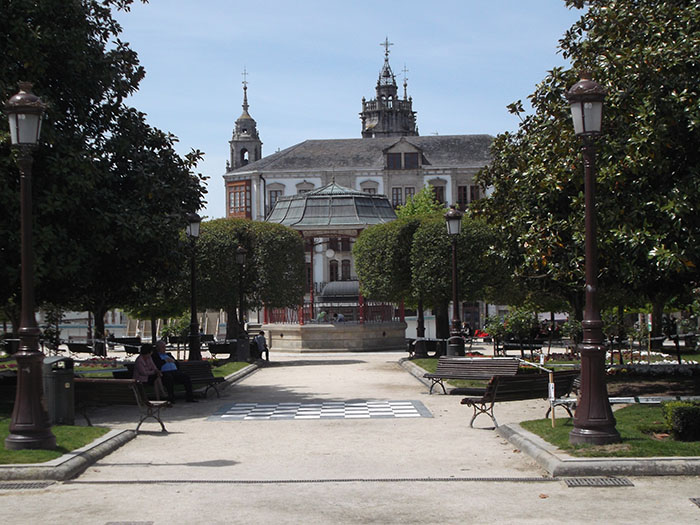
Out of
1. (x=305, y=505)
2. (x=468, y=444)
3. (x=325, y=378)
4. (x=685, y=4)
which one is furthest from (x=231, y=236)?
(x=305, y=505)

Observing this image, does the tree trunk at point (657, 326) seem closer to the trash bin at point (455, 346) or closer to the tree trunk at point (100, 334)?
the trash bin at point (455, 346)

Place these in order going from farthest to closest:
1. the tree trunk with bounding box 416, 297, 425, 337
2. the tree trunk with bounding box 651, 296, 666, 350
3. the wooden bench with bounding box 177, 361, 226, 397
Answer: the tree trunk with bounding box 416, 297, 425, 337 < the tree trunk with bounding box 651, 296, 666, 350 < the wooden bench with bounding box 177, 361, 226, 397

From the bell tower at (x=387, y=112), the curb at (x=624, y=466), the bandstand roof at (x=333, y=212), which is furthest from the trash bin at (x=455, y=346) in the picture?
the bell tower at (x=387, y=112)

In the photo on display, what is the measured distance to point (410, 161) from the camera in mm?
82750

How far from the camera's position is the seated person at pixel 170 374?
57.1 ft

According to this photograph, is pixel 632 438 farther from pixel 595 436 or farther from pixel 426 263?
pixel 426 263

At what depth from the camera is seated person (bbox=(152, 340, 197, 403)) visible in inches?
685

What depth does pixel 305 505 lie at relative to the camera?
838 cm

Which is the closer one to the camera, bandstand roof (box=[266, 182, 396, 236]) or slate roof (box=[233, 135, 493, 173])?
bandstand roof (box=[266, 182, 396, 236])

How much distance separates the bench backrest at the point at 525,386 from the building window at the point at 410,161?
68077 millimetres

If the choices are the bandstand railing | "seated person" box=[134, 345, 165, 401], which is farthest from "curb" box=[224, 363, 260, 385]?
the bandstand railing

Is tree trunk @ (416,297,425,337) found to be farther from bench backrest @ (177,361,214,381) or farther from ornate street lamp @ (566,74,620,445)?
ornate street lamp @ (566,74,620,445)

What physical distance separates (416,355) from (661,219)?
17.6 metres

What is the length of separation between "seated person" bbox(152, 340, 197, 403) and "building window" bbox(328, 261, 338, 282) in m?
63.6
